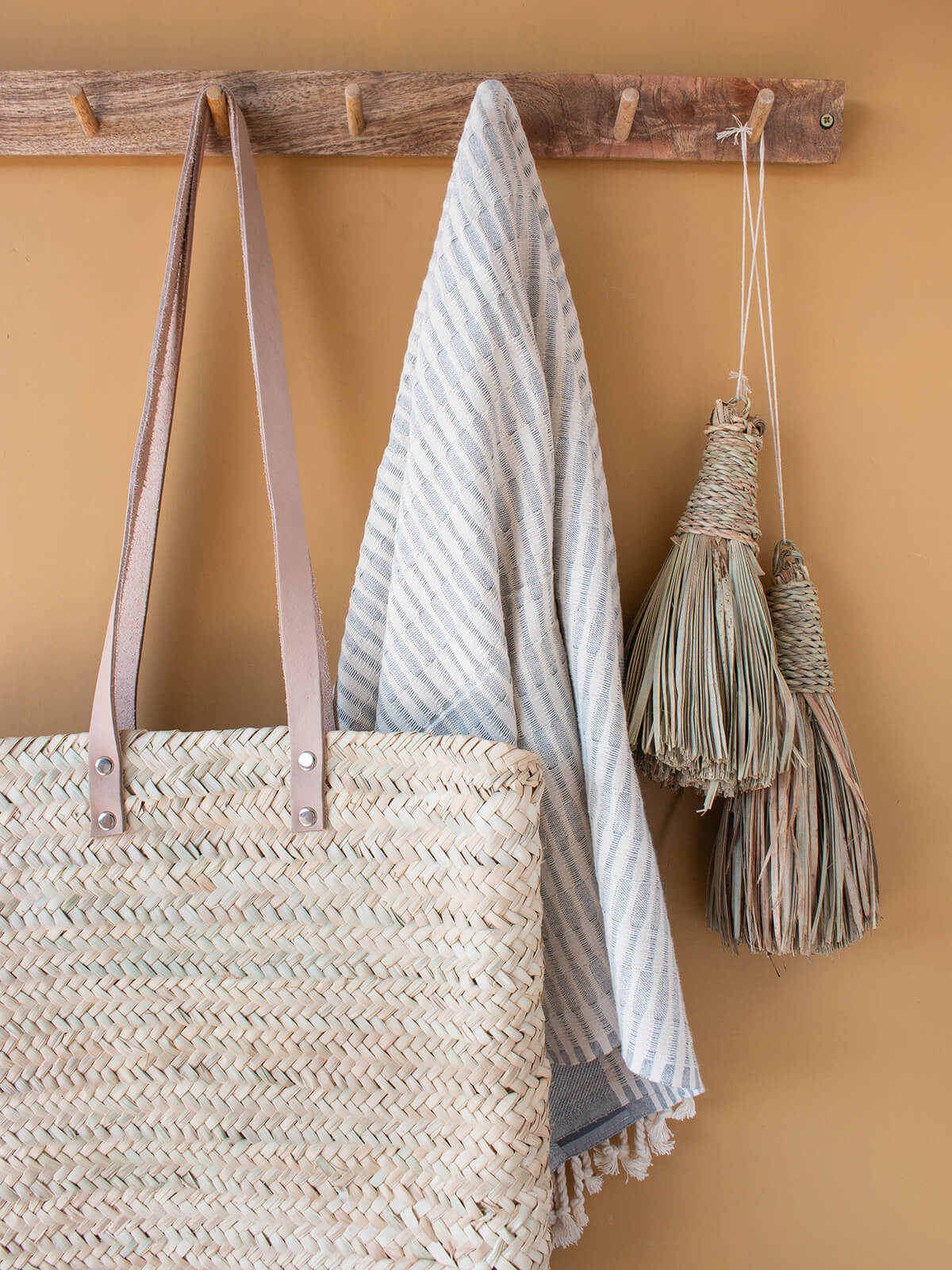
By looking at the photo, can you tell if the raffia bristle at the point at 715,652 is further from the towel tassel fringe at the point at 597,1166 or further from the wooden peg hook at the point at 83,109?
the wooden peg hook at the point at 83,109

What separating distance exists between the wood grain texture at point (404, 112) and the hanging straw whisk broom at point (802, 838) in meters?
0.36

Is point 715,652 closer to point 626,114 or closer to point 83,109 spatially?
point 626,114

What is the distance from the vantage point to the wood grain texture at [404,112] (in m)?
0.61

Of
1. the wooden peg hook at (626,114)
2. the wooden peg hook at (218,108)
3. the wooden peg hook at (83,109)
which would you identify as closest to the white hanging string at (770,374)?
the wooden peg hook at (626,114)

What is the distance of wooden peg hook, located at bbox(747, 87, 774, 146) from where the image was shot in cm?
61

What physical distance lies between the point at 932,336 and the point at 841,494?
0.51ft

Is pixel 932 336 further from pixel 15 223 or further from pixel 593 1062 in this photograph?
pixel 15 223

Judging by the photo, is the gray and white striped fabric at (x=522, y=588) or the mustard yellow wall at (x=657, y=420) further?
the mustard yellow wall at (x=657, y=420)

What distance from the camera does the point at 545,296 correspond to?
562 millimetres

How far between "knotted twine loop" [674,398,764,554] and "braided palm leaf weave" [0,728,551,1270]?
0.25 meters

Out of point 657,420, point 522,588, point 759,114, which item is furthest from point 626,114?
point 522,588

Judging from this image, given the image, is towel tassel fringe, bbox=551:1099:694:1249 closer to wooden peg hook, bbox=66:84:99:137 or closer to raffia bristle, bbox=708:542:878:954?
raffia bristle, bbox=708:542:878:954

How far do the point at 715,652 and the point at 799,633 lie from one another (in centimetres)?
10

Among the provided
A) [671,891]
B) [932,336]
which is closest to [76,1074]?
[671,891]
